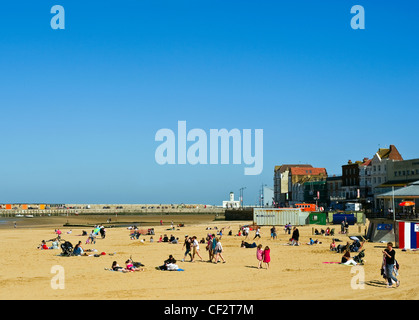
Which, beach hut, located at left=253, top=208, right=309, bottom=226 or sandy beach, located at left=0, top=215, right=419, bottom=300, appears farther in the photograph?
beach hut, located at left=253, top=208, right=309, bottom=226

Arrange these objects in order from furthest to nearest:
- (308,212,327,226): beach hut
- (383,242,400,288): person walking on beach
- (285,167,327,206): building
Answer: (285,167,327,206): building
(308,212,327,226): beach hut
(383,242,400,288): person walking on beach

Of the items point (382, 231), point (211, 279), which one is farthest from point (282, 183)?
point (211, 279)

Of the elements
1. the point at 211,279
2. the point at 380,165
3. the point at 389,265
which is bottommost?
the point at 211,279

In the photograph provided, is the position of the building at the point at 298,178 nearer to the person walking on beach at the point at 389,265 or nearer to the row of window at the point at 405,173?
the row of window at the point at 405,173

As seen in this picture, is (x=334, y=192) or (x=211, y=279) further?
(x=334, y=192)

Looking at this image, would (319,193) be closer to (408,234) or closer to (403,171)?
(403,171)

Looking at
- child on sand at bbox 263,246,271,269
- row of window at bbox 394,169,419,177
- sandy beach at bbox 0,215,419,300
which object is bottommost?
sandy beach at bbox 0,215,419,300

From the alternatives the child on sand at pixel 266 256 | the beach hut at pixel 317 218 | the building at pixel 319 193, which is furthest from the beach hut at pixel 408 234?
the building at pixel 319 193

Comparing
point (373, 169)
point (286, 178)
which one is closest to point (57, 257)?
point (373, 169)

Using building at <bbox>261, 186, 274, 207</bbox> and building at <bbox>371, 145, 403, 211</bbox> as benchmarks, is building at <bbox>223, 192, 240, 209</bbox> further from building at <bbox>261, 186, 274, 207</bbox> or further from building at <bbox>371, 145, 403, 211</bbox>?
building at <bbox>371, 145, 403, 211</bbox>

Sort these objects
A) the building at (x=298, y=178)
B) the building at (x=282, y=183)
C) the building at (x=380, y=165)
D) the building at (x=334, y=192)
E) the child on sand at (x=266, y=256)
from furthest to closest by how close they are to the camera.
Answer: the building at (x=282, y=183) < the building at (x=298, y=178) < the building at (x=334, y=192) < the building at (x=380, y=165) < the child on sand at (x=266, y=256)

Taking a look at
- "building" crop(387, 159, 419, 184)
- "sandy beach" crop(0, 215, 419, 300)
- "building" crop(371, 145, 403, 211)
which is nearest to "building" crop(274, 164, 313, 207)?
"building" crop(371, 145, 403, 211)

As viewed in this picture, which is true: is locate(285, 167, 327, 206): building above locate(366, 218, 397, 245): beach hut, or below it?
above
